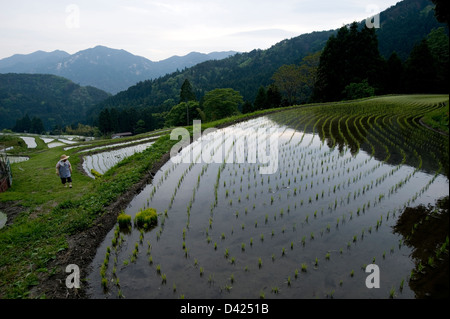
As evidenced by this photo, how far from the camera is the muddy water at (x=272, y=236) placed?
4.69m

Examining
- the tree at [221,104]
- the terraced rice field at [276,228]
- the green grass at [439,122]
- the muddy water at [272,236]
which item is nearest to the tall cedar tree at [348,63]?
the tree at [221,104]

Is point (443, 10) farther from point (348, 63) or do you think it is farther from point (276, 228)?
point (348, 63)

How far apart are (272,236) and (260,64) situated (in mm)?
152939

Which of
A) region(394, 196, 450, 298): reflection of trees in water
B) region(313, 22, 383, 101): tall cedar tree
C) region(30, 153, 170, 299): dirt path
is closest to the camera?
region(394, 196, 450, 298): reflection of trees in water

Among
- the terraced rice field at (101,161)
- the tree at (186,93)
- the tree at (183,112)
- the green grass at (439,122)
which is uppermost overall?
the tree at (186,93)

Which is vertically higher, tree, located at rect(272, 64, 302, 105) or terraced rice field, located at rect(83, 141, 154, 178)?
tree, located at rect(272, 64, 302, 105)

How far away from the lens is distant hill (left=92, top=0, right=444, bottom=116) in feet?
267

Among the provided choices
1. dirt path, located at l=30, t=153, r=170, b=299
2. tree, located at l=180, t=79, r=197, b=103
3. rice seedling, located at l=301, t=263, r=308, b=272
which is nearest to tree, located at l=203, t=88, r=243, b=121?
tree, located at l=180, t=79, r=197, b=103

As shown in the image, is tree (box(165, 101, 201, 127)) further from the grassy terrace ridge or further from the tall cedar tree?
the grassy terrace ridge

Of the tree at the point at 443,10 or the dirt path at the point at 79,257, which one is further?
the tree at the point at 443,10

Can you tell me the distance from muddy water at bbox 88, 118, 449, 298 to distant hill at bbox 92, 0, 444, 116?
80.4 meters

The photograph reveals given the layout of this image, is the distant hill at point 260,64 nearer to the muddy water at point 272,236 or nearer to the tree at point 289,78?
the tree at point 289,78

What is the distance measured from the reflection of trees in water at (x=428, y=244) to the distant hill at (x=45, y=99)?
157m

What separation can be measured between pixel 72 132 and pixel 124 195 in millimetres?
100393
